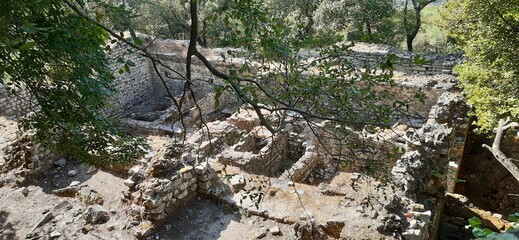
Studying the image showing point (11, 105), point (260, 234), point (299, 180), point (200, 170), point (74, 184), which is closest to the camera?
point (260, 234)

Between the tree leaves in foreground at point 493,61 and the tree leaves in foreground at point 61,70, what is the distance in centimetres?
696

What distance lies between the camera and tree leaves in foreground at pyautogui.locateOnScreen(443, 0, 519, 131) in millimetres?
7844

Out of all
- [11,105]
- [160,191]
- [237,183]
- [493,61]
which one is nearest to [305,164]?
[237,183]

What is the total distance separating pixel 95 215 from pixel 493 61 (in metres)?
8.24

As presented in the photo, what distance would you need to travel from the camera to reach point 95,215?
621cm

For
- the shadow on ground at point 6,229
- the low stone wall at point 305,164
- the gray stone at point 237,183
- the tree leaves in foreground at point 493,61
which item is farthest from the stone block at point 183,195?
the tree leaves in foreground at point 493,61

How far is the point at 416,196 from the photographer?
6820 mm

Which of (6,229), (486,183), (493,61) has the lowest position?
(486,183)

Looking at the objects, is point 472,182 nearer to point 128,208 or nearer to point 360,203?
point 360,203

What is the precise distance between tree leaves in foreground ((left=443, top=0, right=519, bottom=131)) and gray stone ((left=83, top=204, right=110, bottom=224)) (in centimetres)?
731

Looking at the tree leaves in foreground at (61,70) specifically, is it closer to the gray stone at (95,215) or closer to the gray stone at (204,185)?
the gray stone at (95,215)

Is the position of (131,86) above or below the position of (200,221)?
above

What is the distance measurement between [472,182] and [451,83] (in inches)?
139

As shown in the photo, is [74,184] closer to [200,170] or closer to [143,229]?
[143,229]
